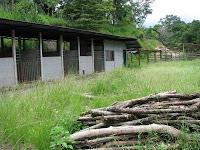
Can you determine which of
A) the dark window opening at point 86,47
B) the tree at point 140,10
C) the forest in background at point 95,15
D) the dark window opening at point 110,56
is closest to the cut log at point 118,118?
the dark window opening at point 86,47

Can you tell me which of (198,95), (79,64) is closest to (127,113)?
(198,95)

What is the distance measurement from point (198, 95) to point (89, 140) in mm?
2067

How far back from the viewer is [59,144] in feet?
9.55

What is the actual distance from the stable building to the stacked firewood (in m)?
6.97

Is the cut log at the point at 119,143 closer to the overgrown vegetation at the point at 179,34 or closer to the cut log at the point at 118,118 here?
the cut log at the point at 118,118

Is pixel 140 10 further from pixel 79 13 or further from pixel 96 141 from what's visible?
pixel 96 141

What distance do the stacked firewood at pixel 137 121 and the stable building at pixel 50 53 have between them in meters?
6.97

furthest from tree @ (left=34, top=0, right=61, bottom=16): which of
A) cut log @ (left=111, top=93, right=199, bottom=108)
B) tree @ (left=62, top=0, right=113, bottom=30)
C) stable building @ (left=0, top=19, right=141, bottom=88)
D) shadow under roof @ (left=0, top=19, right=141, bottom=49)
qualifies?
cut log @ (left=111, top=93, right=199, bottom=108)

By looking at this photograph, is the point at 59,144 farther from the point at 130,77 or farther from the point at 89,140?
the point at 130,77

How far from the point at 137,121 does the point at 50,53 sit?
1434cm

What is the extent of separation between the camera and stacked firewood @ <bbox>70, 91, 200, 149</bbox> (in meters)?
3.01

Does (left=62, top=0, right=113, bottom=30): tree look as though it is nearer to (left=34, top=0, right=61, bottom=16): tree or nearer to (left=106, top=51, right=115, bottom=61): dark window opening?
(left=34, top=0, right=61, bottom=16): tree

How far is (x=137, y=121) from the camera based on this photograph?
3.22m

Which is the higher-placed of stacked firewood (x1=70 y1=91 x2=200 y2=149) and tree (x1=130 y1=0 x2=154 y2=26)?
tree (x1=130 y1=0 x2=154 y2=26)
